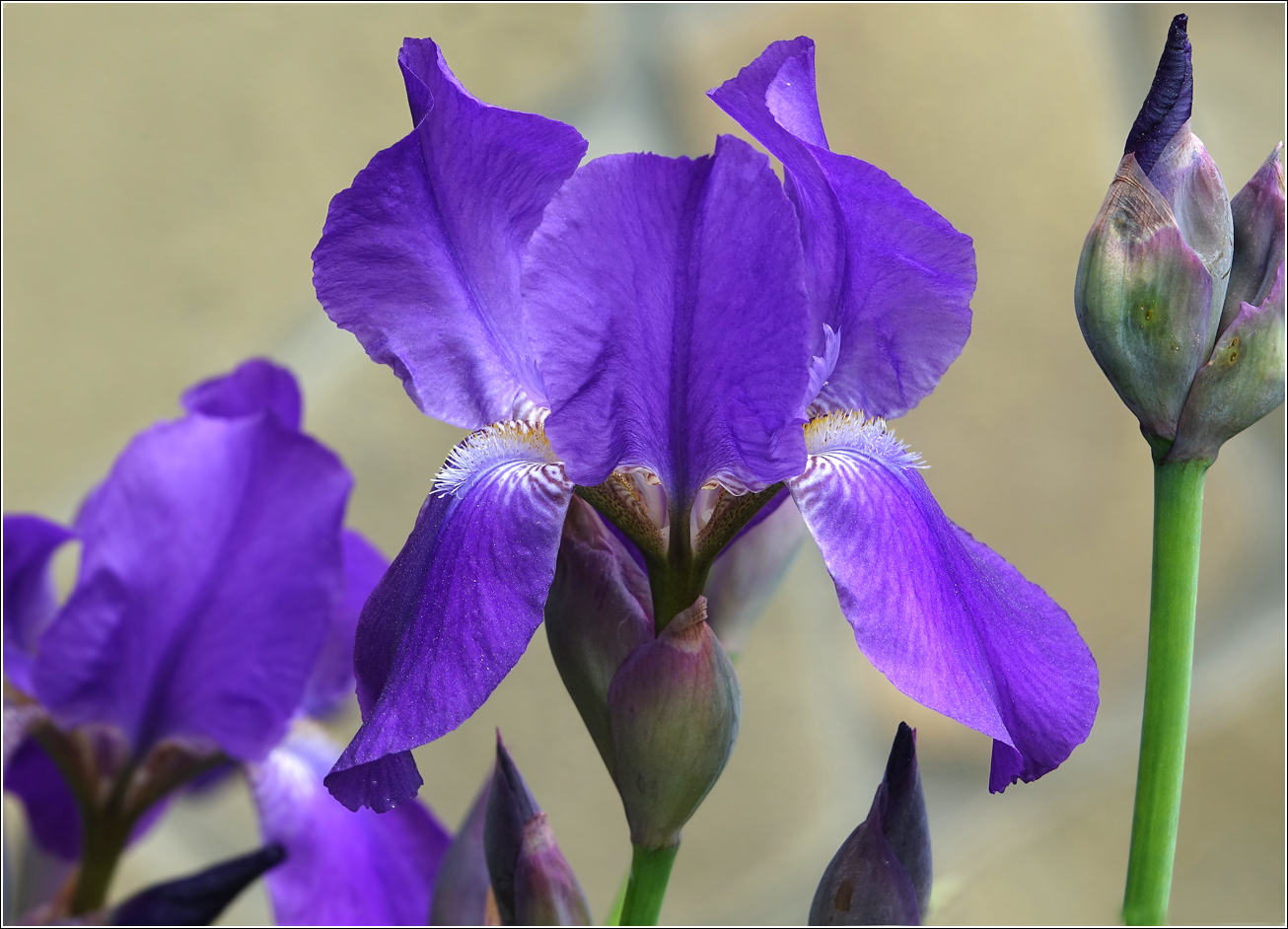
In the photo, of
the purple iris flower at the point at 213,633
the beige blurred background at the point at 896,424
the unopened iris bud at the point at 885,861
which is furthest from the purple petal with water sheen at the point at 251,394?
the beige blurred background at the point at 896,424

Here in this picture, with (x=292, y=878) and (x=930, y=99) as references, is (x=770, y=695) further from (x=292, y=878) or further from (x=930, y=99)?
(x=292, y=878)

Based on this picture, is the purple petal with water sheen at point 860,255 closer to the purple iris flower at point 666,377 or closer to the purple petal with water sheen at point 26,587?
the purple iris flower at point 666,377

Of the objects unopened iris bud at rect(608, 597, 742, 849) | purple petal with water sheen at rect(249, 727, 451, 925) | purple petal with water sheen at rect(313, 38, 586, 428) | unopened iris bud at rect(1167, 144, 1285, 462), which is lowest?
purple petal with water sheen at rect(249, 727, 451, 925)

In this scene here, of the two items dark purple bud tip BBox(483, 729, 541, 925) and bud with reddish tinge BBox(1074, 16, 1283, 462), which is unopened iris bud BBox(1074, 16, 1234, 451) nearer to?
bud with reddish tinge BBox(1074, 16, 1283, 462)

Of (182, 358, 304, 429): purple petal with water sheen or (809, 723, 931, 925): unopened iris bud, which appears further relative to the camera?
(182, 358, 304, 429): purple petal with water sheen

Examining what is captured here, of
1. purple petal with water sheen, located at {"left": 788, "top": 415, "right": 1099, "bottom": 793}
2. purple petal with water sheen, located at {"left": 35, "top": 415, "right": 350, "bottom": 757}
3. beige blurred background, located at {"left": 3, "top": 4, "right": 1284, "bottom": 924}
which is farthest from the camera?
beige blurred background, located at {"left": 3, "top": 4, "right": 1284, "bottom": 924}

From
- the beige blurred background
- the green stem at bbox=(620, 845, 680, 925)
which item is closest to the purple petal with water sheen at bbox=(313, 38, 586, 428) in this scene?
the green stem at bbox=(620, 845, 680, 925)

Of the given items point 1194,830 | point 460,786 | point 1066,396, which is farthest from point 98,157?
point 1194,830
